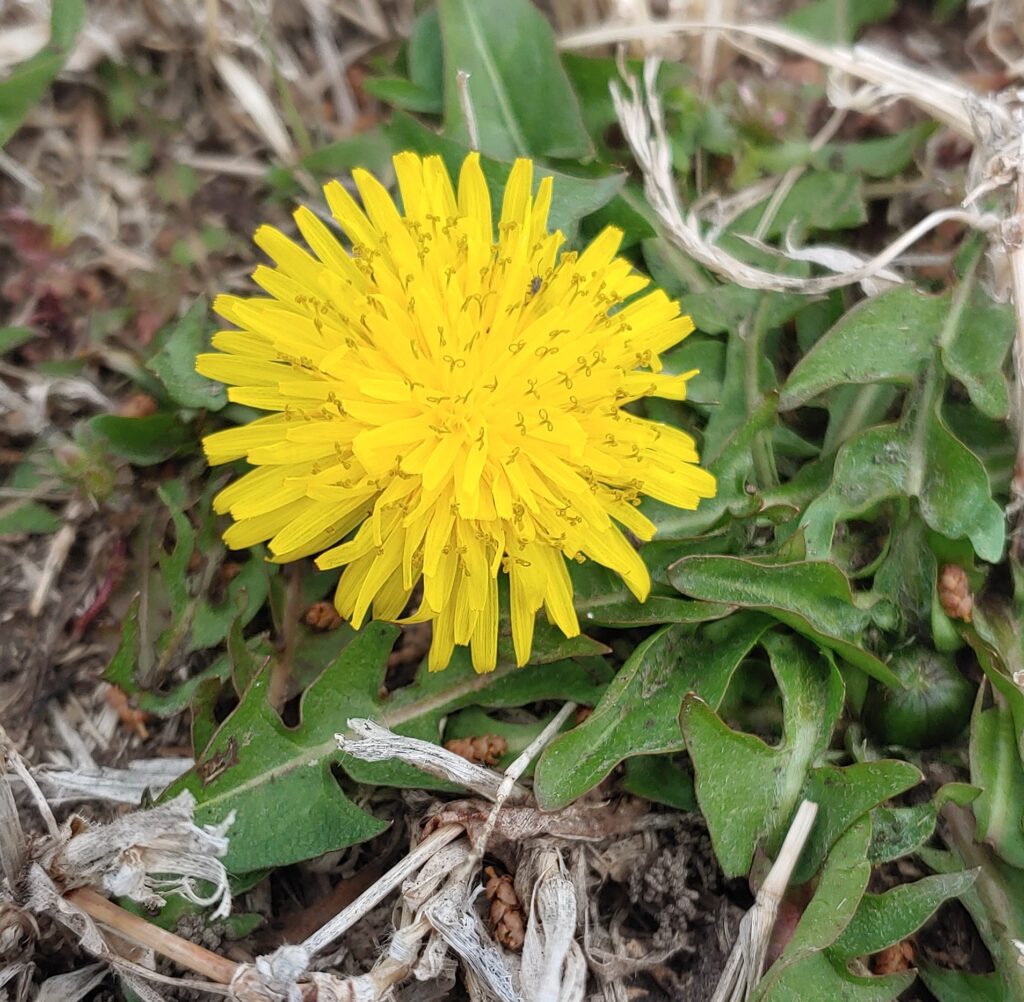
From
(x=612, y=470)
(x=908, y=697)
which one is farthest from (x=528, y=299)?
(x=908, y=697)

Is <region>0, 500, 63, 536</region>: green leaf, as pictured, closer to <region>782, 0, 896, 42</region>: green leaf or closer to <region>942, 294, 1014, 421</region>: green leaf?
<region>942, 294, 1014, 421</region>: green leaf

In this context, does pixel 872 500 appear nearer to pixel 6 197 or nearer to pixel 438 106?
pixel 438 106

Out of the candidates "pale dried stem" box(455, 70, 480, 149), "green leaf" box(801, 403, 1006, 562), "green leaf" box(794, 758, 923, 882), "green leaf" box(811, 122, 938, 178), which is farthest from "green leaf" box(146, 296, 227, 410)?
"green leaf" box(811, 122, 938, 178)

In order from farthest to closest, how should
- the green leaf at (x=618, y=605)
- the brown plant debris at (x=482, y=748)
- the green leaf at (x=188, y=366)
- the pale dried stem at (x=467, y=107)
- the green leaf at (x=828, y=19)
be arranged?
the green leaf at (x=828, y=19) < the pale dried stem at (x=467, y=107) < the green leaf at (x=188, y=366) < the brown plant debris at (x=482, y=748) < the green leaf at (x=618, y=605)

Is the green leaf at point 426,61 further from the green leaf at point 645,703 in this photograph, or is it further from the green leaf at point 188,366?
the green leaf at point 645,703

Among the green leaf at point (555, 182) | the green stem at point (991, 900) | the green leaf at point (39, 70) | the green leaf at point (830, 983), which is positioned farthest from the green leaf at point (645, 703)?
the green leaf at point (39, 70)

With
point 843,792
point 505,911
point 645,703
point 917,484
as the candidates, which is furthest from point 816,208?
point 505,911

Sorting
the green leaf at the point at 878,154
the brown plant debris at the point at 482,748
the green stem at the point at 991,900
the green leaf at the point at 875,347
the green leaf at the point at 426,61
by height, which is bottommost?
the green stem at the point at 991,900
